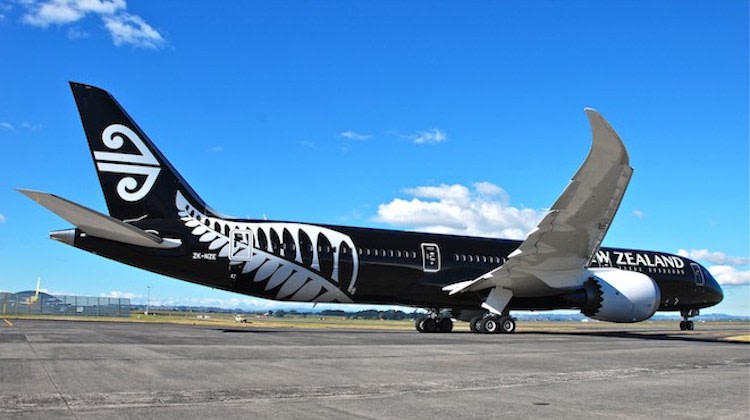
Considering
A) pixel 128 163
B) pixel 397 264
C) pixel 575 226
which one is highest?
pixel 128 163

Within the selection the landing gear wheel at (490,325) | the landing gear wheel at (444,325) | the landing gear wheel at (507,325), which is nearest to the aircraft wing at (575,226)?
the landing gear wheel at (507,325)

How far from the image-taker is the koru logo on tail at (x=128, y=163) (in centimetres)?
1961

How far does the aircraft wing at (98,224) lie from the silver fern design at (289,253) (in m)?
1.35

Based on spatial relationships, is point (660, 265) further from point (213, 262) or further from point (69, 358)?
A: point (69, 358)

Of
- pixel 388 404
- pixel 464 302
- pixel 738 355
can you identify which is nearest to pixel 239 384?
pixel 388 404

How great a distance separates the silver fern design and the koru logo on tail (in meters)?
1.17

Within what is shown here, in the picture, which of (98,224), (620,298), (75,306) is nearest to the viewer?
(98,224)

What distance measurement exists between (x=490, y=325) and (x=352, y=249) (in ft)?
19.5

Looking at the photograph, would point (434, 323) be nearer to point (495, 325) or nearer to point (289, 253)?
point (495, 325)

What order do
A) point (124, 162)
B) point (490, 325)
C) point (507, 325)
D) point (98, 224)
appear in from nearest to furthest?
point (98, 224) < point (124, 162) < point (490, 325) < point (507, 325)

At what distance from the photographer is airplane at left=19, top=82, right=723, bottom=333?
18578mm

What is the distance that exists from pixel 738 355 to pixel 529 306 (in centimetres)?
981

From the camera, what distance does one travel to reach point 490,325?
23.1 meters

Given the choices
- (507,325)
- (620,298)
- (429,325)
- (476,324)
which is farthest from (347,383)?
(429,325)
